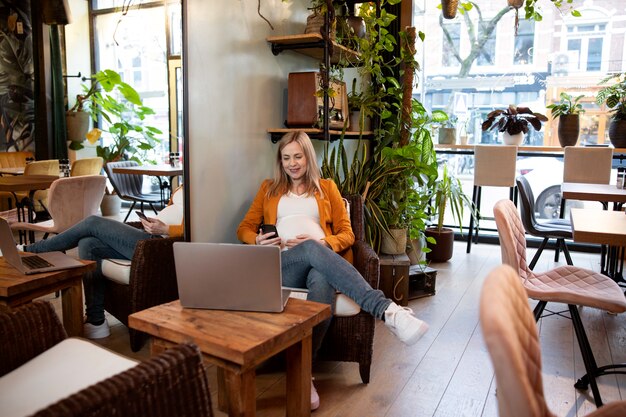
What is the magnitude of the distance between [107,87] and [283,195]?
3.21ft

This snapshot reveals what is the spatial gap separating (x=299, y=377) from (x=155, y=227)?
1146 millimetres

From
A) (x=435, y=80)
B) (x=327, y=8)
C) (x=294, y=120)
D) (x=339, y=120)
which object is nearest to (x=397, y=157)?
(x=339, y=120)

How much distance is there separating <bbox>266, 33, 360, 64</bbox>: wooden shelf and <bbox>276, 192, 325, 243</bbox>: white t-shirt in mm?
905

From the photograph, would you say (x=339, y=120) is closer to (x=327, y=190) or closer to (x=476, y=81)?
(x=327, y=190)

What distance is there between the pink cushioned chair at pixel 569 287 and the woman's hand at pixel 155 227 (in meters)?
1.52

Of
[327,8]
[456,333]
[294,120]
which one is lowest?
[456,333]

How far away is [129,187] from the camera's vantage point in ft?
8.23

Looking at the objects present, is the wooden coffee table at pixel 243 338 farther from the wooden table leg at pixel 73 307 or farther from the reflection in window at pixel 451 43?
the reflection in window at pixel 451 43

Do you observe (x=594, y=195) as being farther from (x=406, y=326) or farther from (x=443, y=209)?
(x=406, y=326)

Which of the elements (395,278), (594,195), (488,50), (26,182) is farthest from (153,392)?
(488,50)

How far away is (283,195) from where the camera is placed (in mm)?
2791

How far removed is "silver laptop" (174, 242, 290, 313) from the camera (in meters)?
1.72

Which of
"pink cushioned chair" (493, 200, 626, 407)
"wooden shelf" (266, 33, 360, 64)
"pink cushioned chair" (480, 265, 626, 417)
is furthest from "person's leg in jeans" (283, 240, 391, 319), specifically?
"wooden shelf" (266, 33, 360, 64)

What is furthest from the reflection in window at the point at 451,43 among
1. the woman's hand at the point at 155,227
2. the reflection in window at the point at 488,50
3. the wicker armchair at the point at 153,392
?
the wicker armchair at the point at 153,392
